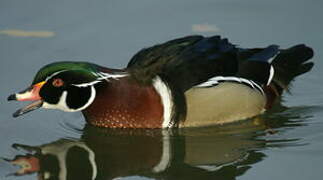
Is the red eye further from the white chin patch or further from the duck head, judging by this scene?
the white chin patch

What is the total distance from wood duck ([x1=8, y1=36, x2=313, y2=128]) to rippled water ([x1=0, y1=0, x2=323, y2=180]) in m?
0.14

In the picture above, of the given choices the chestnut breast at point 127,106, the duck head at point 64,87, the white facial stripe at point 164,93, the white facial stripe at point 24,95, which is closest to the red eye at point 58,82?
the duck head at point 64,87

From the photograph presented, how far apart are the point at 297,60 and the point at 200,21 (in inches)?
63.0

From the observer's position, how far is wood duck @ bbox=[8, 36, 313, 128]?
7.04 metres

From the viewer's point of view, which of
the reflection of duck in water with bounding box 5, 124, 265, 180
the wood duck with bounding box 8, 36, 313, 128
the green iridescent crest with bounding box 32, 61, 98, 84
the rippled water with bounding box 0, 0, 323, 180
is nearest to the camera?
the reflection of duck in water with bounding box 5, 124, 265, 180

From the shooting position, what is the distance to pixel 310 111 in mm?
7547

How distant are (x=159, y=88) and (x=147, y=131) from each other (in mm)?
413

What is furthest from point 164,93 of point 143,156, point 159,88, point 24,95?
point 24,95

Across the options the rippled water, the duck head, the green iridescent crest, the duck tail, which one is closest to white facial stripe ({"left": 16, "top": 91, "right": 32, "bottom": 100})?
the duck head

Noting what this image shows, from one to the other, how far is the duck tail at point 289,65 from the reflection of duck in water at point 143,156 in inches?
33.5

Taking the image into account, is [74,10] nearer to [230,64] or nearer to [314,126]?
[230,64]

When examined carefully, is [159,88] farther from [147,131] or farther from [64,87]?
[64,87]

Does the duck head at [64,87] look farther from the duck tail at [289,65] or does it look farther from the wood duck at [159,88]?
the duck tail at [289,65]

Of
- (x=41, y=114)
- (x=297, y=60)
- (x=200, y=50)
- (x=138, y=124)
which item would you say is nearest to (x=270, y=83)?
(x=297, y=60)
